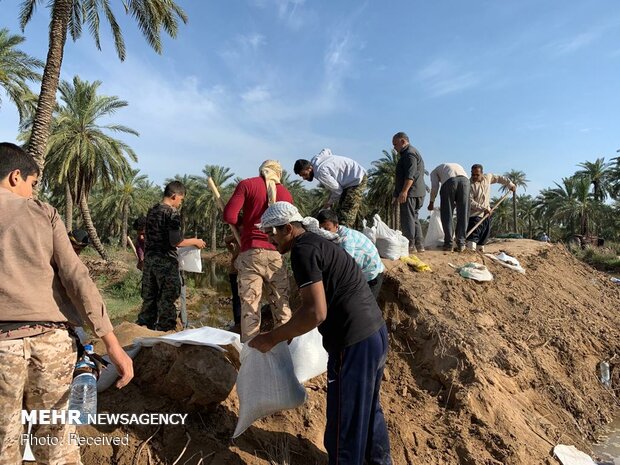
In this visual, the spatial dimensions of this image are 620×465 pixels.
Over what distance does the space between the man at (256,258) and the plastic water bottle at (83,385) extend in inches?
47.7

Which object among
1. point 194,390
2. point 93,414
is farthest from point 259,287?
point 93,414

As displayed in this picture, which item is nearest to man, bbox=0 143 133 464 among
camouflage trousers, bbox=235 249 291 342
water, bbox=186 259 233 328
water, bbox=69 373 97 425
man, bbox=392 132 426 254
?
Answer: water, bbox=69 373 97 425

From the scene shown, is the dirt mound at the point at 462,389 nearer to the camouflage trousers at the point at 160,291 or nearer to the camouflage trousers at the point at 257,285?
the camouflage trousers at the point at 257,285

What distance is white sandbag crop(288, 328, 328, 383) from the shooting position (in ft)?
10.4

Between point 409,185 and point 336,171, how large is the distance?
1302 millimetres

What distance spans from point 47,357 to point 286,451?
1705mm

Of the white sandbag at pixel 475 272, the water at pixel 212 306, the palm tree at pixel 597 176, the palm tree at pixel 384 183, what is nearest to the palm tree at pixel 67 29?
the water at pixel 212 306

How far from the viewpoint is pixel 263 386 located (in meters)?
2.59

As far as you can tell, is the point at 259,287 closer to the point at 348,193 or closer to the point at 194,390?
the point at 194,390

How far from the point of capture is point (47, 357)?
5.68 ft

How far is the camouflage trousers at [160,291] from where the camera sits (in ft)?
13.8

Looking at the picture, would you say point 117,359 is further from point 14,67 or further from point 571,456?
point 14,67

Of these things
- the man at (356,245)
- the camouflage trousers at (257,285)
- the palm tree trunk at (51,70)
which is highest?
the palm tree trunk at (51,70)

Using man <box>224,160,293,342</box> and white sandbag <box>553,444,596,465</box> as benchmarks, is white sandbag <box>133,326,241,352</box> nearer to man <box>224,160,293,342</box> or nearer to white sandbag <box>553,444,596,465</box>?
man <box>224,160,293,342</box>
